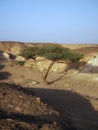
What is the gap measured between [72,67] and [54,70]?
2109mm

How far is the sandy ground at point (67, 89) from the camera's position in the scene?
16.2 m

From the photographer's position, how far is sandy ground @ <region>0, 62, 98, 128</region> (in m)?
16.2

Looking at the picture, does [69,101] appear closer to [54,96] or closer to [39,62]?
[54,96]

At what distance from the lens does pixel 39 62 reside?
3819cm

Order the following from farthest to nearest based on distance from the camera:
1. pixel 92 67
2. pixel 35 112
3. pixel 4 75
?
pixel 92 67
pixel 4 75
pixel 35 112

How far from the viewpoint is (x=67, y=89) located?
23.8m

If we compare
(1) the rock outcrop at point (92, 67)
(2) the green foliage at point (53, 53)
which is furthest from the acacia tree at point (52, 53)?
(1) the rock outcrop at point (92, 67)

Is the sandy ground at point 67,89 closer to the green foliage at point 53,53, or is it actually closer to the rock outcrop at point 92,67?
the rock outcrop at point 92,67

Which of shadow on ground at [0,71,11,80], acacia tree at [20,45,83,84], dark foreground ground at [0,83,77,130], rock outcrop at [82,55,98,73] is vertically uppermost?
acacia tree at [20,45,83,84]

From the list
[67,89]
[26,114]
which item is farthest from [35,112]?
[67,89]

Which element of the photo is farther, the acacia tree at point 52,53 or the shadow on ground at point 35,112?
the acacia tree at point 52,53

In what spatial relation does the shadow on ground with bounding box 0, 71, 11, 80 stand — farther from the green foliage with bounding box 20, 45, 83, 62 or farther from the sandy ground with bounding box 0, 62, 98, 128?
the green foliage with bounding box 20, 45, 83, 62

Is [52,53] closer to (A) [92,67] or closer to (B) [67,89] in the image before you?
(B) [67,89]

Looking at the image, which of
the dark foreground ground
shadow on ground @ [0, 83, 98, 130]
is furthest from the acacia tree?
the dark foreground ground
